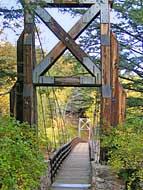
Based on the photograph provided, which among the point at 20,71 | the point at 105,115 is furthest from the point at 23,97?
the point at 105,115

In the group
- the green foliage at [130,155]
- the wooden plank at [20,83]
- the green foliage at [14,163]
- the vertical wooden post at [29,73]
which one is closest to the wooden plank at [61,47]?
the vertical wooden post at [29,73]

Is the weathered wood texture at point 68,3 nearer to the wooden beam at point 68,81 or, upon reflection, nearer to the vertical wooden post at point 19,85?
the vertical wooden post at point 19,85

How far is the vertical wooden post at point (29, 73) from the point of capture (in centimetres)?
710

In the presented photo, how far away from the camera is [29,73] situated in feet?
23.6

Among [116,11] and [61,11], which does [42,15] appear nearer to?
[61,11]

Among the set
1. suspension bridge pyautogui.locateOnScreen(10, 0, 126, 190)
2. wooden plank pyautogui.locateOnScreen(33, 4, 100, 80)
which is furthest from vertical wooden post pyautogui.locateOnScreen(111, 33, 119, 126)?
wooden plank pyautogui.locateOnScreen(33, 4, 100, 80)

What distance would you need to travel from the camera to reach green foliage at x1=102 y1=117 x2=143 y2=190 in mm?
5223

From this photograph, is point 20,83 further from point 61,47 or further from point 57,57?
point 61,47

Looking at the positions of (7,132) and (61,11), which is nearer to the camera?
(7,132)

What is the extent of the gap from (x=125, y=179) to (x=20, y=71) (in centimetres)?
276

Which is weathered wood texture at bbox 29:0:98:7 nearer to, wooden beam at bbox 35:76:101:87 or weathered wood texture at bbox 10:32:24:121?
weathered wood texture at bbox 10:32:24:121

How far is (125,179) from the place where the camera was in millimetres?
5633

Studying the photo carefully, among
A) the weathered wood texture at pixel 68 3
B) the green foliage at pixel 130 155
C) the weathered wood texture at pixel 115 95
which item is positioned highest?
the weathered wood texture at pixel 68 3

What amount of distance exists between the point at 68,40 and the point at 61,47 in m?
0.16
